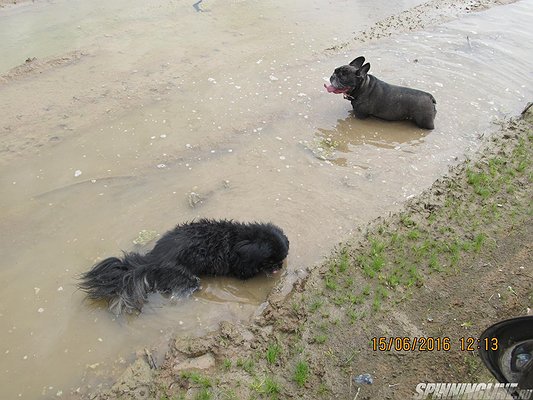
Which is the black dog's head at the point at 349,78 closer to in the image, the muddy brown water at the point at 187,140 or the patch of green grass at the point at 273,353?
the muddy brown water at the point at 187,140

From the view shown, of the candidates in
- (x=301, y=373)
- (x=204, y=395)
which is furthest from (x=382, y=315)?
(x=204, y=395)

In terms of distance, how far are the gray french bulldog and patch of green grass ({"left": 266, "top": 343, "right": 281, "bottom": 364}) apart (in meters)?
4.24

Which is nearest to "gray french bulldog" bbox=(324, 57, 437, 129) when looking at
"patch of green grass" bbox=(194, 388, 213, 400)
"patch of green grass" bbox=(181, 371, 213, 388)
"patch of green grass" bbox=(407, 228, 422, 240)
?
"patch of green grass" bbox=(407, 228, 422, 240)

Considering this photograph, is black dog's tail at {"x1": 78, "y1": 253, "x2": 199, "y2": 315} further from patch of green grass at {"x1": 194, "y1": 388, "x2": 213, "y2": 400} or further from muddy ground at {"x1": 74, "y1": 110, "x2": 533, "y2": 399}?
patch of green grass at {"x1": 194, "y1": 388, "x2": 213, "y2": 400}

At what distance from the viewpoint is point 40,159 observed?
6.05 metres

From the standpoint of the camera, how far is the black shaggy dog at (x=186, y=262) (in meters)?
4.36

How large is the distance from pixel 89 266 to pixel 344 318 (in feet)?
8.58

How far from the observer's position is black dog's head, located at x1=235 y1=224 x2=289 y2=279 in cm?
457

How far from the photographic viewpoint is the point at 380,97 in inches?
278

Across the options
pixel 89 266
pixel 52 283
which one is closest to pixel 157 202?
pixel 89 266

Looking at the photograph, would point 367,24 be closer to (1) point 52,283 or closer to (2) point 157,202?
(2) point 157,202

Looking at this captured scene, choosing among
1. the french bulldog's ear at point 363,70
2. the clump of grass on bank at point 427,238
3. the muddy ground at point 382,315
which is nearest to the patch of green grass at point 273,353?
the muddy ground at point 382,315

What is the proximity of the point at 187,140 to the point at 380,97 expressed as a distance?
296 cm
